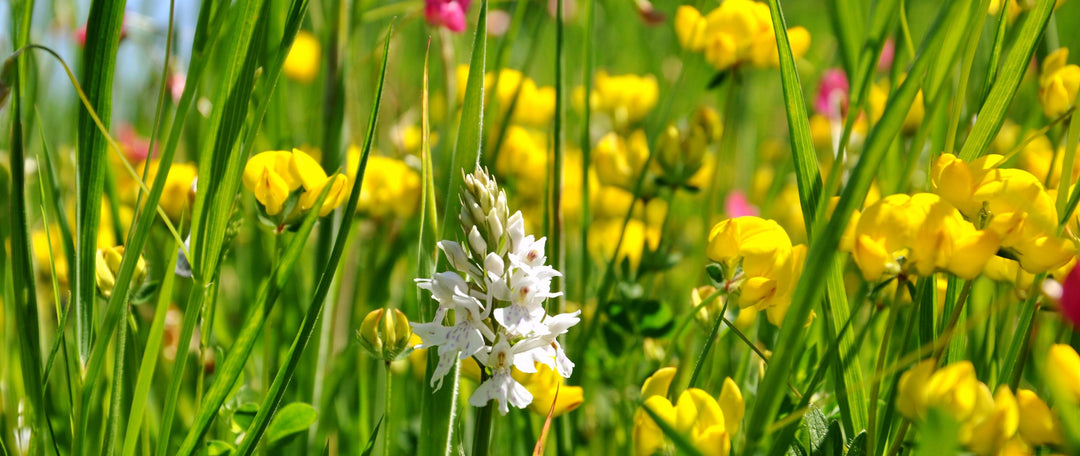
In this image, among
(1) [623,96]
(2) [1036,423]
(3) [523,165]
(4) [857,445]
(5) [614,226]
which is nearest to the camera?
(2) [1036,423]

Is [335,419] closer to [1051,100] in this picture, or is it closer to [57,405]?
[57,405]

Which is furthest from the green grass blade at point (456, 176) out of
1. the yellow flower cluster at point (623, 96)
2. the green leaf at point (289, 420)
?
the yellow flower cluster at point (623, 96)

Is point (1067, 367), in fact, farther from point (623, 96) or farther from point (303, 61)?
point (303, 61)

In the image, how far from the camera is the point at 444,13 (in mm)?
1540

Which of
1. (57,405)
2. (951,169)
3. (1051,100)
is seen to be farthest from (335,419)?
(1051,100)

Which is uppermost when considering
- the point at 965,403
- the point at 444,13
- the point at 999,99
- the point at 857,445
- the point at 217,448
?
the point at 444,13

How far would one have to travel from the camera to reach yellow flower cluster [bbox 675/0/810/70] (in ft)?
5.23

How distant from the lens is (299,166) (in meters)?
0.96

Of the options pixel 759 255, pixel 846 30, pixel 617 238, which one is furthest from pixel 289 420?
pixel 617 238

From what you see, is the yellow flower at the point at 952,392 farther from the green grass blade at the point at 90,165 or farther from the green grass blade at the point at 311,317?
the green grass blade at the point at 90,165

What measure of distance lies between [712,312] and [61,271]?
110 centimetres

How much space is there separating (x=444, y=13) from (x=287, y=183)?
2.14 feet

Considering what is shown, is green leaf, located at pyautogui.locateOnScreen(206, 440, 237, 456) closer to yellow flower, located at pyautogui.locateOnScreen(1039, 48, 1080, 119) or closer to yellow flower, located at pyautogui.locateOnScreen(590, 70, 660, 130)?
yellow flower, located at pyautogui.locateOnScreen(1039, 48, 1080, 119)

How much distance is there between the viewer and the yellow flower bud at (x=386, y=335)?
90 cm
